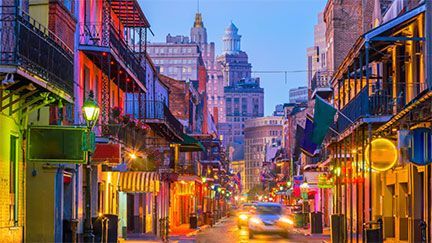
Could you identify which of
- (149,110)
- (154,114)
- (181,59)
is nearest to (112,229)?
(154,114)

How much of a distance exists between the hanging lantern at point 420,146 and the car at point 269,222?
16.4 m

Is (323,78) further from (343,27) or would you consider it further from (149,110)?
(149,110)

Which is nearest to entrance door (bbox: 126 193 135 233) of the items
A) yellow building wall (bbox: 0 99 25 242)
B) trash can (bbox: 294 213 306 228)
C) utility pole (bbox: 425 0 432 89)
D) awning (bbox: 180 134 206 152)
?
awning (bbox: 180 134 206 152)

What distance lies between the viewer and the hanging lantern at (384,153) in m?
27.2

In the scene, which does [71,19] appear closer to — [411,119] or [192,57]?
[411,119]

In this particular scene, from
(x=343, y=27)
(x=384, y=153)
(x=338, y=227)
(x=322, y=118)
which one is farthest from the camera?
(x=343, y=27)

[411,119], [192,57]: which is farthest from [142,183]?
[192,57]

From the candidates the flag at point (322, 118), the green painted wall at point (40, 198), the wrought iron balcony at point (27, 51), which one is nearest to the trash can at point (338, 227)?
the flag at point (322, 118)

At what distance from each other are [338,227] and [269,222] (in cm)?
630

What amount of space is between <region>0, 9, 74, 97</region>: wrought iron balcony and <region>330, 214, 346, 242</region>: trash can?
1549cm

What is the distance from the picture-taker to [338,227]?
35469mm

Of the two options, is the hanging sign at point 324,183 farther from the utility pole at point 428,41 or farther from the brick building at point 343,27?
the utility pole at point 428,41

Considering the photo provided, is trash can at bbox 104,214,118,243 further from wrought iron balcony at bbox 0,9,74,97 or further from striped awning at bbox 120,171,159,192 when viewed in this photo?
striped awning at bbox 120,171,159,192

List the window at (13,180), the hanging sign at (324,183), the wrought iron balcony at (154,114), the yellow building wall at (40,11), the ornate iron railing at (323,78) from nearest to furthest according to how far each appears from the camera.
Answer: the window at (13,180)
the yellow building wall at (40,11)
the wrought iron balcony at (154,114)
the hanging sign at (324,183)
the ornate iron railing at (323,78)
